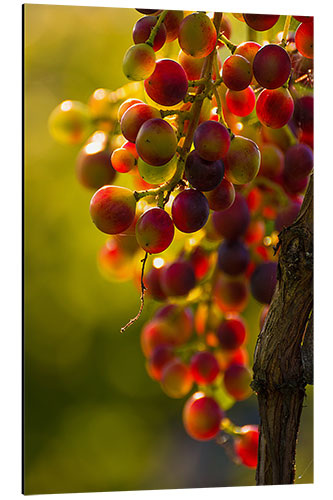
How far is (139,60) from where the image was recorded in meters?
0.79

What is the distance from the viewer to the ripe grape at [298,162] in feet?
3.31

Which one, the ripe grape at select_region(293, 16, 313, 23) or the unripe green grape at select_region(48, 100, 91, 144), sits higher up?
the ripe grape at select_region(293, 16, 313, 23)

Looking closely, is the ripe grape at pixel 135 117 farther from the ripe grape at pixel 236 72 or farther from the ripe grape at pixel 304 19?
the ripe grape at pixel 304 19

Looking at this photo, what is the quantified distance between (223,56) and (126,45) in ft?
1.38

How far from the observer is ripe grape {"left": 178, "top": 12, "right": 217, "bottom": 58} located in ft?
2.65

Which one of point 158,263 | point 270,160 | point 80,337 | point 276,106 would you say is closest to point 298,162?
point 270,160

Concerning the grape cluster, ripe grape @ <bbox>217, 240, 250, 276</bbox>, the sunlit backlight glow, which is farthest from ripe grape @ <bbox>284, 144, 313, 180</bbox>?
the sunlit backlight glow

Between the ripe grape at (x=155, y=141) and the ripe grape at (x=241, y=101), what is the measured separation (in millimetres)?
131

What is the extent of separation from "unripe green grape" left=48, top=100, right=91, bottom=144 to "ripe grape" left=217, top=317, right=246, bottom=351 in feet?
1.19

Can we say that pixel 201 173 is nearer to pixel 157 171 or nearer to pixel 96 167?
pixel 157 171

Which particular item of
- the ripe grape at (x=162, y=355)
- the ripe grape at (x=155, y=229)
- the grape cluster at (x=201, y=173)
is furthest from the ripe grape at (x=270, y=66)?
the ripe grape at (x=162, y=355)

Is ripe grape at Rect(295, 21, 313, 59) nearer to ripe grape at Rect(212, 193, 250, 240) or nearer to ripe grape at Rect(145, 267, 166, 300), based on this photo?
ripe grape at Rect(212, 193, 250, 240)

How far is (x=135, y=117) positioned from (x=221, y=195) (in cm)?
13
